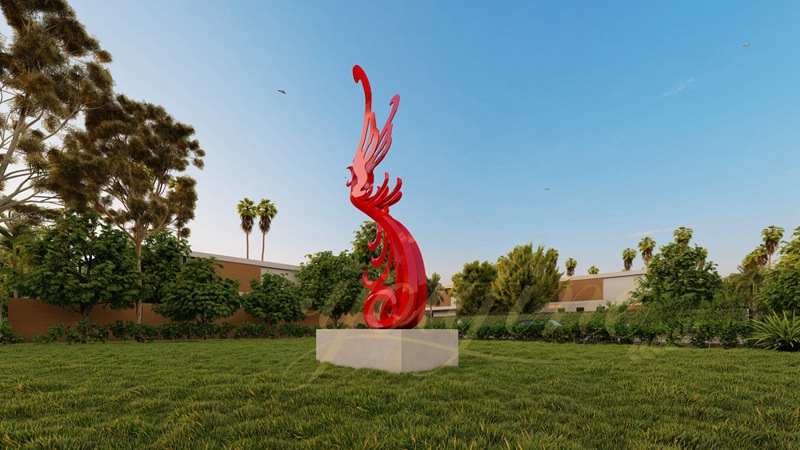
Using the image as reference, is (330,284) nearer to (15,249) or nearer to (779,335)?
(15,249)

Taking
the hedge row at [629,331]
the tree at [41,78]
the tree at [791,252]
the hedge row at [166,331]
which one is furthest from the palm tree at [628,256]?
the tree at [41,78]

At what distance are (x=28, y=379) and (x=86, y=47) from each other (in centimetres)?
1897

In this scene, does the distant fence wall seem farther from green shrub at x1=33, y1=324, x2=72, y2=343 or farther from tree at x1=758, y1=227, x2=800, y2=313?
tree at x1=758, y1=227, x2=800, y2=313

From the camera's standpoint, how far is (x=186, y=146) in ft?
88.1

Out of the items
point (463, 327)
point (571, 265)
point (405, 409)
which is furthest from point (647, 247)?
point (405, 409)

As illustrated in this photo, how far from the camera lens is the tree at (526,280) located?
3244cm

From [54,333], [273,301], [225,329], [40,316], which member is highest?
[273,301]

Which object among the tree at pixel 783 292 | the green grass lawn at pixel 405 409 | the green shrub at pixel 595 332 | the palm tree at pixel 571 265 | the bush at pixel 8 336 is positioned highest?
the palm tree at pixel 571 265

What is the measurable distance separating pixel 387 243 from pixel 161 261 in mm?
20051

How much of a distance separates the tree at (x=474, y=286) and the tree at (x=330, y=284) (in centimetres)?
1308

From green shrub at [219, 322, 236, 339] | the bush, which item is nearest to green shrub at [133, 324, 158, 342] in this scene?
green shrub at [219, 322, 236, 339]

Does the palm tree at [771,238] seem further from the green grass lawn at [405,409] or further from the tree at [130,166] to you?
the tree at [130,166]

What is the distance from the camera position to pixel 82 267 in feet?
62.3

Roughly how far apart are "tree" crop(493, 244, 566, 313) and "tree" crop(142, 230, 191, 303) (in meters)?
24.0
